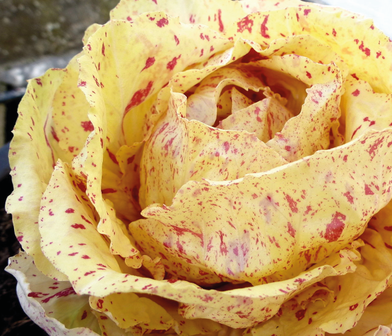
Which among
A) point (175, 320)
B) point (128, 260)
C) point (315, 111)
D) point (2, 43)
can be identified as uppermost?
point (2, 43)

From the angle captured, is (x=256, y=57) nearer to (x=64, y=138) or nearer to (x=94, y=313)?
(x=64, y=138)

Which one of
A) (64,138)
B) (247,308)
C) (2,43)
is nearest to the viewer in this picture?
(247,308)

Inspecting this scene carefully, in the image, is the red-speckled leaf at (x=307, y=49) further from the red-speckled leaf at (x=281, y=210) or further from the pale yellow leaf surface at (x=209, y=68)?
the red-speckled leaf at (x=281, y=210)

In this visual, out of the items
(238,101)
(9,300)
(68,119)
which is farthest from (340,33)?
(9,300)

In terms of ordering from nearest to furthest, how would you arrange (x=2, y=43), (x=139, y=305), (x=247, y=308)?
1. (x=247, y=308)
2. (x=139, y=305)
3. (x=2, y=43)

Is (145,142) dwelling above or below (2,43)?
below

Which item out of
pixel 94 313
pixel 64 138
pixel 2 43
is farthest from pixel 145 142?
pixel 2 43

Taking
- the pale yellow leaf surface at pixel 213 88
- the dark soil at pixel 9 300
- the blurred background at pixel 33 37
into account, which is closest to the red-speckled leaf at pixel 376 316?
the pale yellow leaf surface at pixel 213 88

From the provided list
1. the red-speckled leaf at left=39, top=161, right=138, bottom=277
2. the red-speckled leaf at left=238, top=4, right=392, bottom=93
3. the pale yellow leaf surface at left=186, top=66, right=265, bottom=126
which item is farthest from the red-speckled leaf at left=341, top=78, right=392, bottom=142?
the red-speckled leaf at left=39, top=161, right=138, bottom=277
